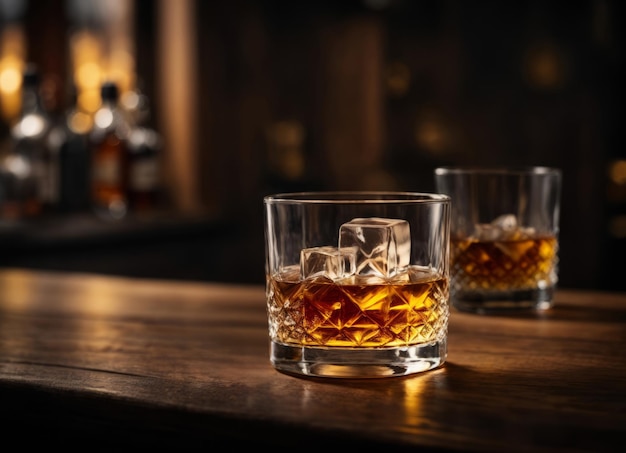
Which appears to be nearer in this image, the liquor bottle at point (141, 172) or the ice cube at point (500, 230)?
the ice cube at point (500, 230)

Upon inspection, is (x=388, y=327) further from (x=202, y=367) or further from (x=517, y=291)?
(x=517, y=291)

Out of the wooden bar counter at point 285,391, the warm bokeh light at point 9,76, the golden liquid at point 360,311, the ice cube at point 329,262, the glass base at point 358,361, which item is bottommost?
the wooden bar counter at point 285,391

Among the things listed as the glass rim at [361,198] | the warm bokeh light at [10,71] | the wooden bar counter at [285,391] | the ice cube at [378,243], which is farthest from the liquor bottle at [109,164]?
the ice cube at [378,243]

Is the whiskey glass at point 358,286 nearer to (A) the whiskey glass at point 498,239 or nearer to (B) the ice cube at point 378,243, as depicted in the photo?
(B) the ice cube at point 378,243

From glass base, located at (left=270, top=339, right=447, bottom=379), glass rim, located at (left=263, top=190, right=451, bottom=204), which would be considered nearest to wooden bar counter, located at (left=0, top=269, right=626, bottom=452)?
glass base, located at (left=270, top=339, right=447, bottom=379)

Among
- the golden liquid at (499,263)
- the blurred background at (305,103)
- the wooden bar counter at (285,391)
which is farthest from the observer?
the blurred background at (305,103)

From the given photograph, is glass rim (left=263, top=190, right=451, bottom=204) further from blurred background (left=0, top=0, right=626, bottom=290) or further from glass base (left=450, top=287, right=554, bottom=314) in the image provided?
blurred background (left=0, top=0, right=626, bottom=290)

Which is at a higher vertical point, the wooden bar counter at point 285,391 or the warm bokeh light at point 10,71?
the warm bokeh light at point 10,71

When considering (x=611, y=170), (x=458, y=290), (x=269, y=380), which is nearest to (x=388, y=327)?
(x=269, y=380)
